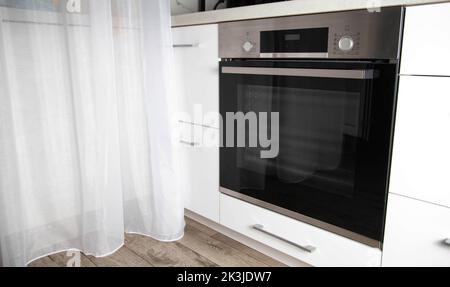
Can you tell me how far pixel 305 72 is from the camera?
1.27 metres

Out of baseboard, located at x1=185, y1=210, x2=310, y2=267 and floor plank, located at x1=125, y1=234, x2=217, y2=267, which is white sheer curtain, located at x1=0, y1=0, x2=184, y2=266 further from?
baseboard, located at x1=185, y1=210, x2=310, y2=267

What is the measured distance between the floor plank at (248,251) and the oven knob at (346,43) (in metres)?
0.91

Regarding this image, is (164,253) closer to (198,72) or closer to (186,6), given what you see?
(198,72)

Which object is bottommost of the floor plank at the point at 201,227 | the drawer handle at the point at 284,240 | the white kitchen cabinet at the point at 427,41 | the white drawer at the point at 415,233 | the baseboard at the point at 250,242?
the floor plank at the point at 201,227

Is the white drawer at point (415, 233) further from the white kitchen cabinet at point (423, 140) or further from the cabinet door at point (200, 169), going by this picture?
the cabinet door at point (200, 169)

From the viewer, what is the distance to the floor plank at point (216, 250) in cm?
157

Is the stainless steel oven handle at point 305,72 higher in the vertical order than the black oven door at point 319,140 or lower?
higher

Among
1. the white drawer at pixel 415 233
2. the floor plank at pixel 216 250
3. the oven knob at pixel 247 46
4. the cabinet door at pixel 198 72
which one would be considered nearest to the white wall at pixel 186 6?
the cabinet door at pixel 198 72

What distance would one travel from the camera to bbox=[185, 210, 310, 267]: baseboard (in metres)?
1.53

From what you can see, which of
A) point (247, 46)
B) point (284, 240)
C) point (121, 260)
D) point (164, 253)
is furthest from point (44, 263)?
point (247, 46)

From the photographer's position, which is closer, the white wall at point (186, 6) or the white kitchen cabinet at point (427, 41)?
the white kitchen cabinet at point (427, 41)

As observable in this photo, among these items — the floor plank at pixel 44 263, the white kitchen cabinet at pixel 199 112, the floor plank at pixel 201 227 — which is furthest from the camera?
the floor plank at pixel 201 227
